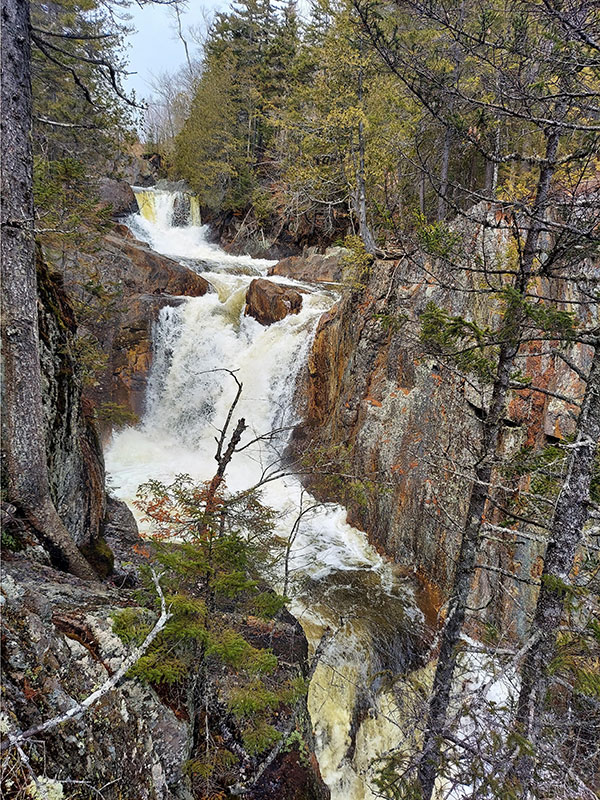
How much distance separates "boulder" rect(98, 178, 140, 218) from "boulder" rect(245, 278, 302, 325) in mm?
12111

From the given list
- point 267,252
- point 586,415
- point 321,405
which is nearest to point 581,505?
point 586,415

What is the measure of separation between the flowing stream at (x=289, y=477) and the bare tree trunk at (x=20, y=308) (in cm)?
278

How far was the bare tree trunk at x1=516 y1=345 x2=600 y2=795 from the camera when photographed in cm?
290

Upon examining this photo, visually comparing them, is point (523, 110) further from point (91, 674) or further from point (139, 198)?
point (139, 198)

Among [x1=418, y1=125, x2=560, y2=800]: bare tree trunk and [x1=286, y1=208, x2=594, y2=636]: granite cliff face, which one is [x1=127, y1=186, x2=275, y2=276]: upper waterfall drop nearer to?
[x1=286, y1=208, x2=594, y2=636]: granite cliff face

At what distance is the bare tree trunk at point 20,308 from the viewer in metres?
3.83

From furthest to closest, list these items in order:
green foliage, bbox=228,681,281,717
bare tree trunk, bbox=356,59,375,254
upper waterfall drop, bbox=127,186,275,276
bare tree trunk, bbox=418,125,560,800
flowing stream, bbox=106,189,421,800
A: upper waterfall drop, bbox=127,186,275,276 → bare tree trunk, bbox=356,59,375,254 → flowing stream, bbox=106,189,421,800 → bare tree trunk, bbox=418,125,560,800 → green foliage, bbox=228,681,281,717

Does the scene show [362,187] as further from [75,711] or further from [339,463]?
[75,711]

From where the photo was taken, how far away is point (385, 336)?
9.62 metres

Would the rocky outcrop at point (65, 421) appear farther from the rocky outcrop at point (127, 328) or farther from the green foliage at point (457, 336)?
the rocky outcrop at point (127, 328)

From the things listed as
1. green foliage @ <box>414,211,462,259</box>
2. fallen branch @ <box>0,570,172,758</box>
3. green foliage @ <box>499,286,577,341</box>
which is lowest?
fallen branch @ <box>0,570,172,758</box>

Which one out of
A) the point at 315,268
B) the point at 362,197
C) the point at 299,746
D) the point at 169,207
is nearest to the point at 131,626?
the point at 299,746

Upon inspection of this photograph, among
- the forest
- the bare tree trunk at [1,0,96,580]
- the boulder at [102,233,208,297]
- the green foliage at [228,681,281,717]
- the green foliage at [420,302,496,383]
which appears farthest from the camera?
the boulder at [102,233,208,297]

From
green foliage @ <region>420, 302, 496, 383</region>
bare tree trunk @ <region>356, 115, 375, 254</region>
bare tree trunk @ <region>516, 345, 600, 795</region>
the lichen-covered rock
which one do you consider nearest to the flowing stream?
bare tree trunk @ <region>516, 345, 600, 795</region>
